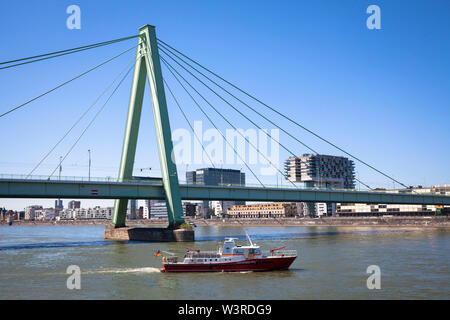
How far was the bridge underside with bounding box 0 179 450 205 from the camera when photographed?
62850mm

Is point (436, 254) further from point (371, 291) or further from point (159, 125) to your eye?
point (159, 125)

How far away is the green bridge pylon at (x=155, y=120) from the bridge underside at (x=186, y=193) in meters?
3.68

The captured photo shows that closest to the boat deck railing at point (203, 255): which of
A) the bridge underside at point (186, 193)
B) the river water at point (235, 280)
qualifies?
the river water at point (235, 280)

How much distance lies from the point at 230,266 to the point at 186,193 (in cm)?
4020

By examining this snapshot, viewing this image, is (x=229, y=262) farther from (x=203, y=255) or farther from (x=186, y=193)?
(x=186, y=193)

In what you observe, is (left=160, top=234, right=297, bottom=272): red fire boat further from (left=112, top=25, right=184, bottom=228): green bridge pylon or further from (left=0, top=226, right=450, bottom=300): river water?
(left=112, top=25, right=184, bottom=228): green bridge pylon

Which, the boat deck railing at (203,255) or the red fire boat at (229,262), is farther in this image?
the boat deck railing at (203,255)

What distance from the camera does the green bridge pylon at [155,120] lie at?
216 ft

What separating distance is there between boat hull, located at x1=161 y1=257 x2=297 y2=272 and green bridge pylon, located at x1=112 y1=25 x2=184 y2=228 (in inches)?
1175

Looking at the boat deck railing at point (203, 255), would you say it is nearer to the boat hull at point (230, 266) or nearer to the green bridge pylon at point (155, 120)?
the boat hull at point (230, 266)

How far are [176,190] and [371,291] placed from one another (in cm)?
4365

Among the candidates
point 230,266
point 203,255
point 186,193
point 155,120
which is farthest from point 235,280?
point 186,193

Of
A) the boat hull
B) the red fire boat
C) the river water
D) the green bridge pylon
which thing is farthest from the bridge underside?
the boat hull
